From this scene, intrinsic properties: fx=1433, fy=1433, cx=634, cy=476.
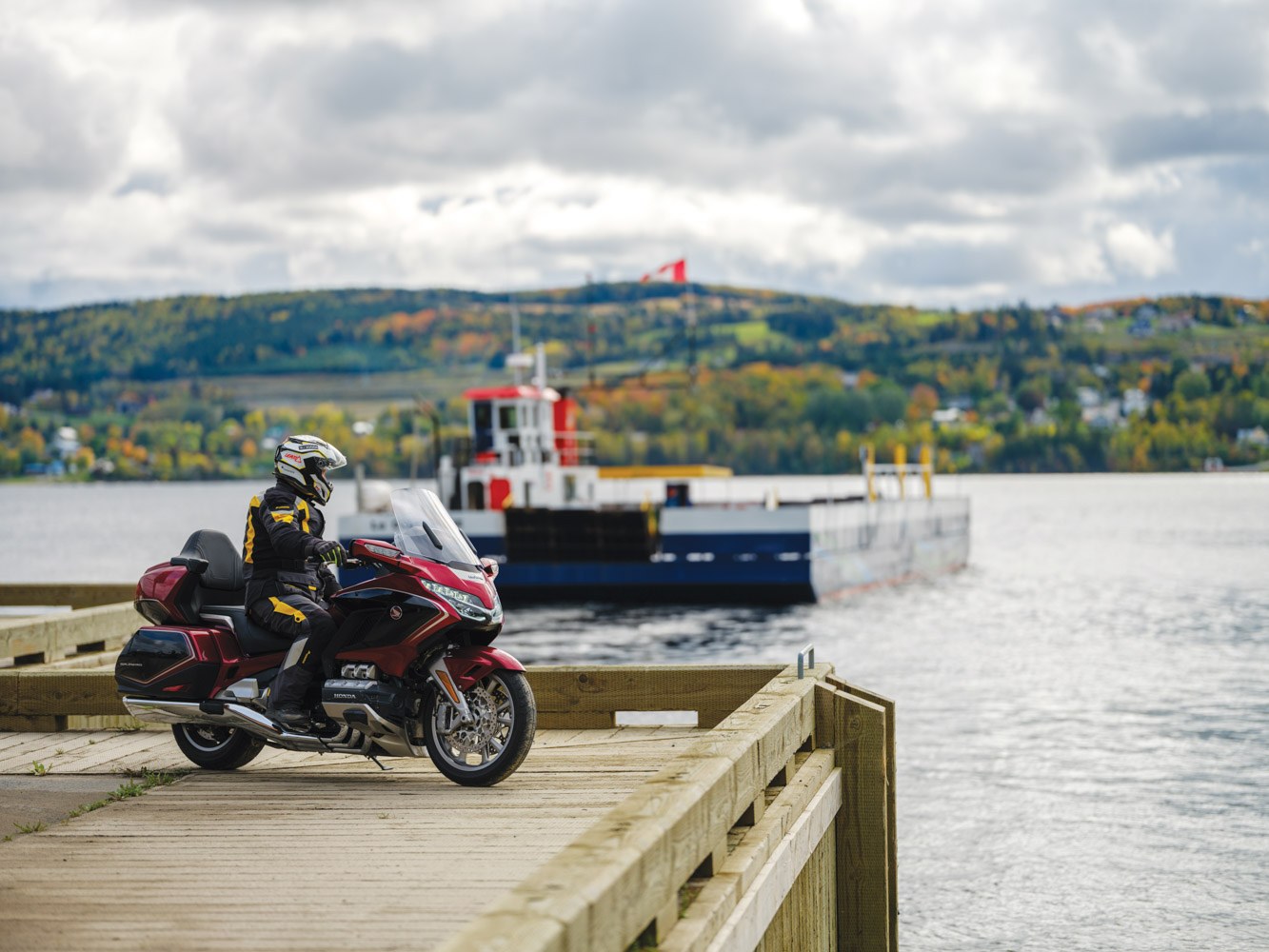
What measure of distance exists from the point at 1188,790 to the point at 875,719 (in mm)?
9119

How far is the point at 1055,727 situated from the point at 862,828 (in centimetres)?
1281

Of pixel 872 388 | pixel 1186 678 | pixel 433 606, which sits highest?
pixel 872 388

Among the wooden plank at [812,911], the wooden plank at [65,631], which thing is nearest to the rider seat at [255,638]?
the wooden plank at [812,911]

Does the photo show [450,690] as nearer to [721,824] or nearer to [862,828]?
[862,828]

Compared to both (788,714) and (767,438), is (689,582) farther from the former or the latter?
(767,438)

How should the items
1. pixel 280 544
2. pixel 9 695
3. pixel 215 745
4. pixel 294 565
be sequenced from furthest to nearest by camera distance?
pixel 9 695 → pixel 215 745 → pixel 294 565 → pixel 280 544

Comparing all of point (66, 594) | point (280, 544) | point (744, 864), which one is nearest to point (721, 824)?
point (744, 864)

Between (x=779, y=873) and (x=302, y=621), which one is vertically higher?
(x=302, y=621)

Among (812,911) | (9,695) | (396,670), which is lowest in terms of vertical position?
(812,911)

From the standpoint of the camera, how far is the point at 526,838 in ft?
17.1

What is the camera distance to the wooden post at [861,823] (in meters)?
6.29

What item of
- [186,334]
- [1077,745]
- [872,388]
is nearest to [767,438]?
[872,388]

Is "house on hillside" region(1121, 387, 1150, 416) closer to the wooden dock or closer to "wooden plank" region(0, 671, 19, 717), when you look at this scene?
the wooden dock

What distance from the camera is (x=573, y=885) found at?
10.3ft
